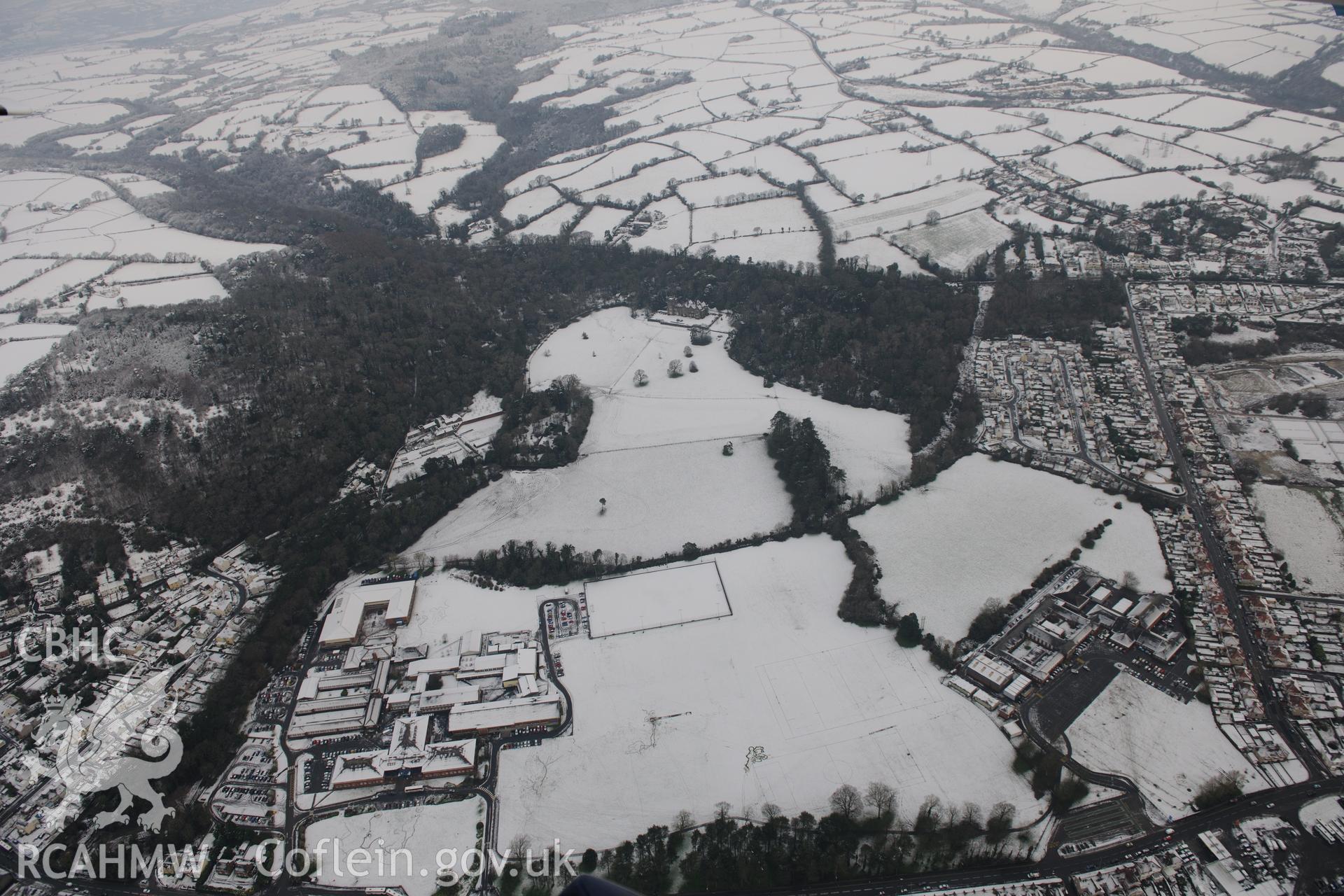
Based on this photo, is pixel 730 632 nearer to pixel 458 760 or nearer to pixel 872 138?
pixel 458 760

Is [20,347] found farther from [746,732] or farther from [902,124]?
[902,124]

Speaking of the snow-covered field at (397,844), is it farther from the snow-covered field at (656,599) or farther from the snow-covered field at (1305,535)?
the snow-covered field at (1305,535)

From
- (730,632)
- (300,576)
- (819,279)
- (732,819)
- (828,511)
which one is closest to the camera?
(732,819)

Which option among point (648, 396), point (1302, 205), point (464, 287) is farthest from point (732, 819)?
point (1302, 205)

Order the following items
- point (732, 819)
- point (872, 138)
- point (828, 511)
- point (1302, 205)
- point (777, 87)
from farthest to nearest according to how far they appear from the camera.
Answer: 1. point (777, 87)
2. point (872, 138)
3. point (1302, 205)
4. point (828, 511)
5. point (732, 819)

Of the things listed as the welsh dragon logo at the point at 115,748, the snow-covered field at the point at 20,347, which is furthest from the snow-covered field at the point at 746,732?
the snow-covered field at the point at 20,347

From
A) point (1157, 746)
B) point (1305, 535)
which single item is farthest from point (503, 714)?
point (1305, 535)
